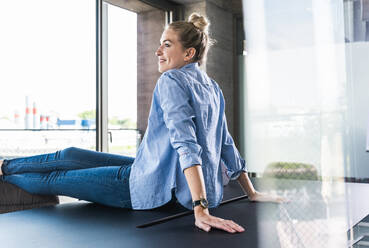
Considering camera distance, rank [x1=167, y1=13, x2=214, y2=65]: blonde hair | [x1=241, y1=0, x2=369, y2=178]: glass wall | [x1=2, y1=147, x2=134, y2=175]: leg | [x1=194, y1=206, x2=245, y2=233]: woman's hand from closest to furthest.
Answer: [x1=194, y1=206, x2=245, y2=233]: woman's hand → [x1=167, y1=13, x2=214, y2=65]: blonde hair → [x1=2, y1=147, x2=134, y2=175]: leg → [x1=241, y1=0, x2=369, y2=178]: glass wall

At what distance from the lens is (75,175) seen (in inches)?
62.9

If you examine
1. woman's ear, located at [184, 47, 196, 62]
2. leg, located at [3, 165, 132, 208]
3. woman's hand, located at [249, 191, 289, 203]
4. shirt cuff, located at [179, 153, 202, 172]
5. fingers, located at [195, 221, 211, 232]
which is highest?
woman's ear, located at [184, 47, 196, 62]

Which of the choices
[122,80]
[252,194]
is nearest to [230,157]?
[252,194]

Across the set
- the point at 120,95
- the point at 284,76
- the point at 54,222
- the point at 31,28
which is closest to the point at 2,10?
the point at 31,28

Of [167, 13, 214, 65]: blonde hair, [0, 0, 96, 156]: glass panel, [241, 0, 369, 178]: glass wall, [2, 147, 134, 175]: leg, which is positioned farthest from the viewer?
[241, 0, 369, 178]: glass wall

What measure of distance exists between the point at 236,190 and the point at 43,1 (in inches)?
84.2

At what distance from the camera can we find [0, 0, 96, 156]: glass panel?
2838 mm

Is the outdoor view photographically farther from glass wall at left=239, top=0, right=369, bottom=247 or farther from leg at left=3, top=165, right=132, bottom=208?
glass wall at left=239, top=0, right=369, bottom=247

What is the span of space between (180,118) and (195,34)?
0.37 meters

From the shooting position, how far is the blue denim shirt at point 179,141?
4.02 ft

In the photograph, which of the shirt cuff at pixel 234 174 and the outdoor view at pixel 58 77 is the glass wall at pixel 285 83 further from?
the shirt cuff at pixel 234 174

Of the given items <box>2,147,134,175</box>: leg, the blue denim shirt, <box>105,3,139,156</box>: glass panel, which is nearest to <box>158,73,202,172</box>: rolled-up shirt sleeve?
the blue denim shirt

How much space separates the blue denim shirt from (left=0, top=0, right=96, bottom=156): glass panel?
1.80m

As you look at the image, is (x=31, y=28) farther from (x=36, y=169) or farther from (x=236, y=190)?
(x=236, y=190)
